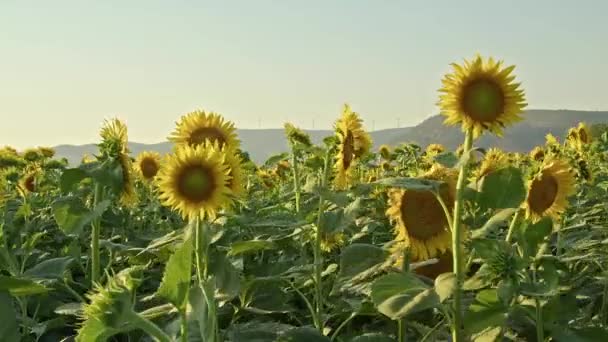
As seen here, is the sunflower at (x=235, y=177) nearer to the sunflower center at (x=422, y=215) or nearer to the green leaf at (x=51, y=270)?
the sunflower center at (x=422, y=215)

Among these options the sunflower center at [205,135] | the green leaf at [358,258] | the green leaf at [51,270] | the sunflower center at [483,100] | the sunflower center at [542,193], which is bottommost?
the green leaf at [51,270]

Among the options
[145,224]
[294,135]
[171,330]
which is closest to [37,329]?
[171,330]

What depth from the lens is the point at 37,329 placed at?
329 centimetres

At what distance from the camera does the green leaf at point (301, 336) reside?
2.54 meters

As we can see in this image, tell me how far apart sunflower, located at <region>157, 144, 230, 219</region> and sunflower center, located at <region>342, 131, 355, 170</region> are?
116 centimetres

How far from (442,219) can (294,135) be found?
1.93 m

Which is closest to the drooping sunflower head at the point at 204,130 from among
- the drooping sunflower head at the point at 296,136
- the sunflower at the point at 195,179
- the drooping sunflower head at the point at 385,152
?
the sunflower at the point at 195,179

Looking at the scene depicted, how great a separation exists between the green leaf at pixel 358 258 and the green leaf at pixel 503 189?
17.7 inches

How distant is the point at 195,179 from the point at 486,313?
112cm

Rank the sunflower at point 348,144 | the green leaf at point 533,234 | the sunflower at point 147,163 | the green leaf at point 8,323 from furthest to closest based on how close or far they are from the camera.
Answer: the sunflower at point 147,163
the sunflower at point 348,144
the green leaf at point 533,234
the green leaf at point 8,323

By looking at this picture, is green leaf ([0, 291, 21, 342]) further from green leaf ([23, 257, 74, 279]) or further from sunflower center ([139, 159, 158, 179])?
sunflower center ([139, 159, 158, 179])

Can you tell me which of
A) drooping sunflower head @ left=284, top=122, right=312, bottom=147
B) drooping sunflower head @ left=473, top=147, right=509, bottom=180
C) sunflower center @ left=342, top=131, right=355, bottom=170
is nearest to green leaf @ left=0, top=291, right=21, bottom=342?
drooping sunflower head @ left=473, top=147, right=509, bottom=180

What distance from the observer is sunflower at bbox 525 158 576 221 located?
3133 mm

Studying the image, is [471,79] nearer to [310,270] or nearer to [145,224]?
[310,270]
